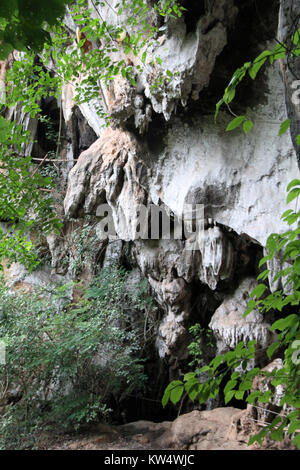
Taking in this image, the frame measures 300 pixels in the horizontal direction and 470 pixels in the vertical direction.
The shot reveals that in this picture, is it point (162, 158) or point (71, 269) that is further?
point (71, 269)

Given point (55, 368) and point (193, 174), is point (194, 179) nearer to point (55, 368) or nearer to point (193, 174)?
point (193, 174)

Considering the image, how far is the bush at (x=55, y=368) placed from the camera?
5.24m

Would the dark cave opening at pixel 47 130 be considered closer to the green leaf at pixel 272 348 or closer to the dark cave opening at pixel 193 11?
the dark cave opening at pixel 193 11

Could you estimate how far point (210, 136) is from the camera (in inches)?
185

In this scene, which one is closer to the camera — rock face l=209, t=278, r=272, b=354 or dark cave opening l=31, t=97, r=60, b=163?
rock face l=209, t=278, r=272, b=354

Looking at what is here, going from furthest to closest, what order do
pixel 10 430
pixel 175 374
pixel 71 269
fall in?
1. pixel 71 269
2. pixel 175 374
3. pixel 10 430

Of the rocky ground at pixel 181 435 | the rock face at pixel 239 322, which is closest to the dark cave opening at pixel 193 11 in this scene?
the rock face at pixel 239 322

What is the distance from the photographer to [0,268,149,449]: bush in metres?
5.24

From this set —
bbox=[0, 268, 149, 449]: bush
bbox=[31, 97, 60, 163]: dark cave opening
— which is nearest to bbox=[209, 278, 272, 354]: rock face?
bbox=[0, 268, 149, 449]: bush

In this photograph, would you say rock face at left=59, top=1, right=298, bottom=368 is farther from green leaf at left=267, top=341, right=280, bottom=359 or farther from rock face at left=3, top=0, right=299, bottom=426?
green leaf at left=267, top=341, right=280, bottom=359

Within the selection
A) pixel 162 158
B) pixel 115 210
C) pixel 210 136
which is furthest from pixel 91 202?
pixel 210 136

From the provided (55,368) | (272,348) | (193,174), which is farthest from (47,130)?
(272,348)
